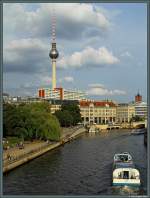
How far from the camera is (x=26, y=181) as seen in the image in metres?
19.3

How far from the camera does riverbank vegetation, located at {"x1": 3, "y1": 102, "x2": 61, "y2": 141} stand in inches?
1278

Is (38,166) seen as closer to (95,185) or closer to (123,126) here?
(95,185)

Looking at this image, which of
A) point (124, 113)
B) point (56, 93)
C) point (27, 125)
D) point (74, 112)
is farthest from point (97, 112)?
point (27, 125)

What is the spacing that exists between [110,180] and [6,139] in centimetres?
1363

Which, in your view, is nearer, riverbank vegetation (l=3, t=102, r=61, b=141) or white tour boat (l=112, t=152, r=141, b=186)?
white tour boat (l=112, t=152, r=141, b=186)

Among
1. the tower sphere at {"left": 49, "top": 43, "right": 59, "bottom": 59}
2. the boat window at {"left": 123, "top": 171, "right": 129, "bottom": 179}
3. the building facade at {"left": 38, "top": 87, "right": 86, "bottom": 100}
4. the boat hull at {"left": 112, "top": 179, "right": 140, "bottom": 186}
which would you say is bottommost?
the boat hull at {"left": 112, "top": 179, "right": 140, "bottom": 186}

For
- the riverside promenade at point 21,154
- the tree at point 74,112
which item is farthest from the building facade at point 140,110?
the riverside promenade at point 21,154

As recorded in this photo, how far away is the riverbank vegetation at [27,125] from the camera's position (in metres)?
32.5

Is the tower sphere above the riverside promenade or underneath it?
above

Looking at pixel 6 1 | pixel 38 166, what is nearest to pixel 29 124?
pixel 38 166

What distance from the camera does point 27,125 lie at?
33406 millimetres

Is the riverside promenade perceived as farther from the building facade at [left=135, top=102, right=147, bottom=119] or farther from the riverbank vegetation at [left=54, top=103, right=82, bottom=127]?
the building facade at [left=135, top=102, right=147, bottom=119]

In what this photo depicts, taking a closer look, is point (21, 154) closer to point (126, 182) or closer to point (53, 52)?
point (126, 182)

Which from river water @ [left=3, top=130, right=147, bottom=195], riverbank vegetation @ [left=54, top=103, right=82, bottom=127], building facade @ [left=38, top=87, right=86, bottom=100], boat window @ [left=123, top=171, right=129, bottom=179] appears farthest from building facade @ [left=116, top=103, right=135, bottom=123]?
boat window @ [left=123, top=171, right=129, bottom=179]
